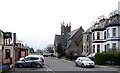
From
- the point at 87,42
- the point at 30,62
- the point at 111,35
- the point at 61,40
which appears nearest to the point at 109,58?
the point at 111,35

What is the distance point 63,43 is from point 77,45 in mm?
23406

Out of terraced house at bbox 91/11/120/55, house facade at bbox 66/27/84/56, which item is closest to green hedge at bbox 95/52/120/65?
terraced house at bbox 91/11/120/55

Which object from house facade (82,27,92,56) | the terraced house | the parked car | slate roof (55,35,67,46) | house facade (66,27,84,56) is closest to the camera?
the parked car

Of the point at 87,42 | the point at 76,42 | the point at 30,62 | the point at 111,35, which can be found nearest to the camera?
the point at 30,62

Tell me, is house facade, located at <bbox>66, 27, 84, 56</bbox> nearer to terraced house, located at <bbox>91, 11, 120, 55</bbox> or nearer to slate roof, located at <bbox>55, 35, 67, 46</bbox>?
slate roof, located at <bbox>55, 35, 67, 46</bbox>

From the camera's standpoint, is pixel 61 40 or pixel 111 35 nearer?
pixel 111 35

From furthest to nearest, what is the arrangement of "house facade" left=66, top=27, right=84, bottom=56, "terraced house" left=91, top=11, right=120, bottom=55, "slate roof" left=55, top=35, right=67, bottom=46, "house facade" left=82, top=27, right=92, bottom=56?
1. "slate roof" left=55, top=35, right=67, bottom=46
2. "house facade" left=66, top=27, right=84, bottom=56
3. "house facade" left=82, top=27, right=92, bottom=56
4. "terraced house" left=91, top=11, right=120, bottom=55

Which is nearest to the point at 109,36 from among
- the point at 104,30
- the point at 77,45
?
the point at 104,30

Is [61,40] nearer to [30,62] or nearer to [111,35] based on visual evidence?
[111,35]

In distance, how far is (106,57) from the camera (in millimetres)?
43219

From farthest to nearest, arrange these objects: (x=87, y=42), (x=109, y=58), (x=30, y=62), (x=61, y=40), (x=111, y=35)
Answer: (x=61, y=40) < (x=87, y=42) < (x=111, y=35) < (x=109, y=58) < (x=30, y=62)

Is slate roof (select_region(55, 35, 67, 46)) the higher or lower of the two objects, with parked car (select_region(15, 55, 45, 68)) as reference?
higher

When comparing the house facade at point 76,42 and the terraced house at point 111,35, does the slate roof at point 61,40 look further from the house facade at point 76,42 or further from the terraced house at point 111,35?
the terraced house at point 111,35

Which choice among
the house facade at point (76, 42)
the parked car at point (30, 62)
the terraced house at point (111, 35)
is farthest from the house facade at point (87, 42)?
the parked car at point (30, 62)
